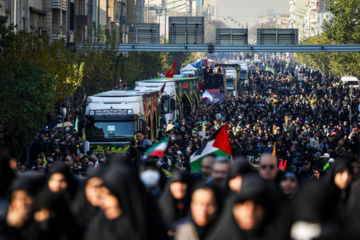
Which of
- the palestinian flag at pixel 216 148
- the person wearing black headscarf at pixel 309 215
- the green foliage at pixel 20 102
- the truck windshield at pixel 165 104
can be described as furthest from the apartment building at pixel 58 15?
the person wearing black headscarf at pixel 309 215

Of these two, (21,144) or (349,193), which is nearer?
(349,193)

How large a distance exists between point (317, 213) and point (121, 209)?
1.44 m

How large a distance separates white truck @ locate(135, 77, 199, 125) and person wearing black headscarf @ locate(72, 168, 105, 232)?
24.9 metres

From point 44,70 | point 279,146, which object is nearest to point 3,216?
point 279,146

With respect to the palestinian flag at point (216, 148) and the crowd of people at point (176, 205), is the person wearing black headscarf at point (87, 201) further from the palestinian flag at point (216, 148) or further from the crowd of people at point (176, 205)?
the palestinian flag at point (216, 148)

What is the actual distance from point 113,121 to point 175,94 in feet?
52.1

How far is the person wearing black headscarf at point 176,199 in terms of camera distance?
777 cm

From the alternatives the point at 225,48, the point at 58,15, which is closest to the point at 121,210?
the point at 58,15

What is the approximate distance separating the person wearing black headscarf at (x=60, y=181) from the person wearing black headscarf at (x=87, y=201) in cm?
15

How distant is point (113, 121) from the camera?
79.0 feet

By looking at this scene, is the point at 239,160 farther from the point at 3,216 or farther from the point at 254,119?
the point at 254,119

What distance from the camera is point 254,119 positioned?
37.0m

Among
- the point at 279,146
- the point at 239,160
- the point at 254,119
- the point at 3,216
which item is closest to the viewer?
the point at 3,216

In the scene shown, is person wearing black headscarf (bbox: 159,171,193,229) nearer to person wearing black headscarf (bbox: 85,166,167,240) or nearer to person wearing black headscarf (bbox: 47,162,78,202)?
person wearing black headscarf (bbox: 47,162,78,202)
